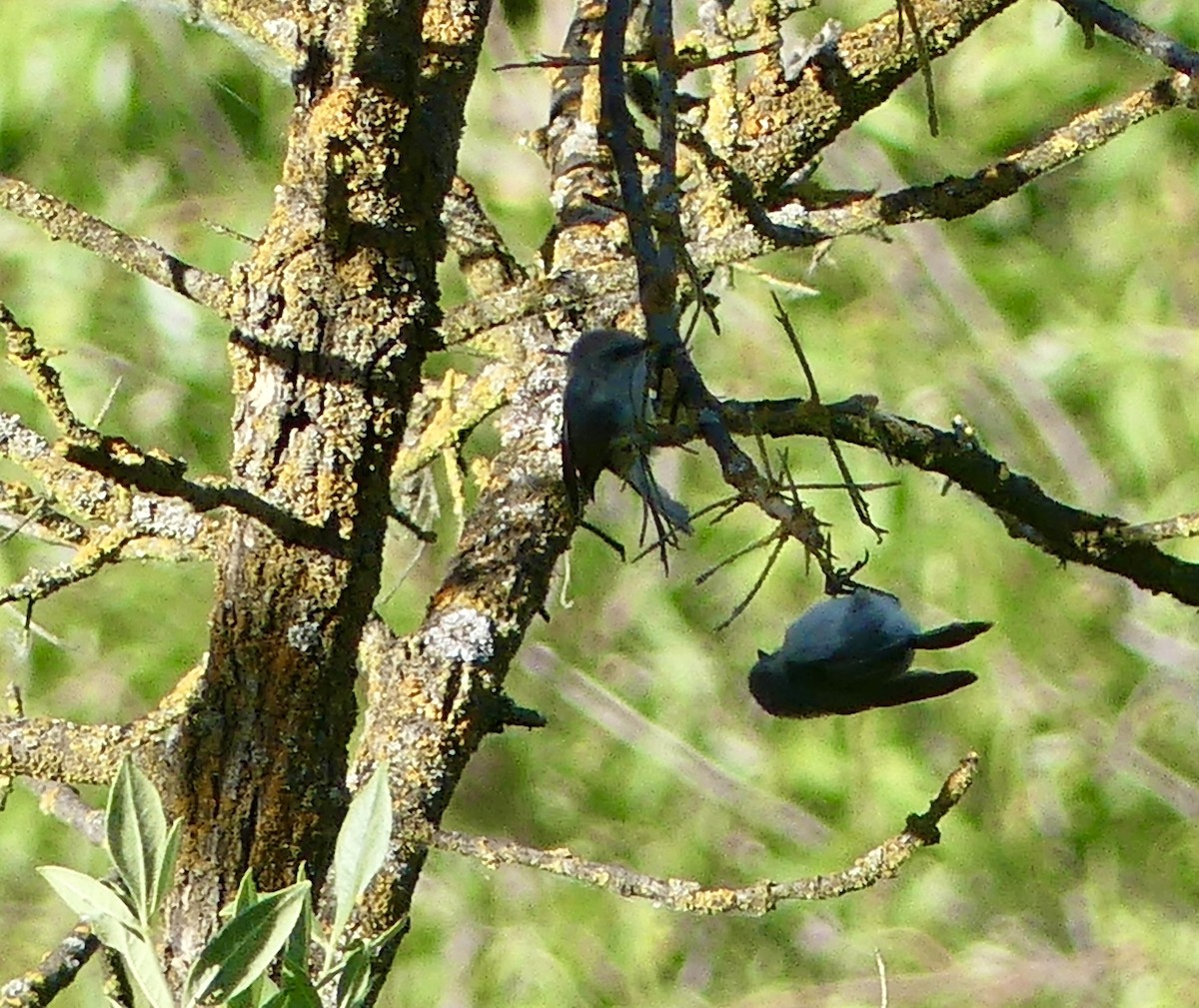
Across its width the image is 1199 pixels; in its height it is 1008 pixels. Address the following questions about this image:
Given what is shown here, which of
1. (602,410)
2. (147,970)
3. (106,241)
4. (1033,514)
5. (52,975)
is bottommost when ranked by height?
(147,970)

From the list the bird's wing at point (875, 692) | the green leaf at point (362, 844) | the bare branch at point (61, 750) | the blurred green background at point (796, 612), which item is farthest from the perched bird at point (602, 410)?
the blurred green background at point (796, 612)

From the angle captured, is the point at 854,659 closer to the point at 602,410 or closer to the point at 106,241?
the point at 602,410

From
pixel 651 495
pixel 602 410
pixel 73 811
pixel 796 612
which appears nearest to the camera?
pixel 651 495

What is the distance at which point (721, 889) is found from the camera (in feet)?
4.12

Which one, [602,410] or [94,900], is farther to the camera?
[602,410]

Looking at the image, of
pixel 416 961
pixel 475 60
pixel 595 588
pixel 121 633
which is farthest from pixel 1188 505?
pixel 475 60

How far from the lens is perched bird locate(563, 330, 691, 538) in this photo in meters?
0.95

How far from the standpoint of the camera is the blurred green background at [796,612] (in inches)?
133

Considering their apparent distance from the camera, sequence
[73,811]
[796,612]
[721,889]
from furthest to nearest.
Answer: [796,612] → [73,811] → [721,889]

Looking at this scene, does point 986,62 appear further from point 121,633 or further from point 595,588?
point 121,633

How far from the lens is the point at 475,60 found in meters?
1.34

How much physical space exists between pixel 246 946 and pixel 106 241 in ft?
2.29

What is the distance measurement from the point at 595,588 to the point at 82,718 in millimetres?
1007

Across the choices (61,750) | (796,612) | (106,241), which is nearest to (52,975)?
(61,750)
